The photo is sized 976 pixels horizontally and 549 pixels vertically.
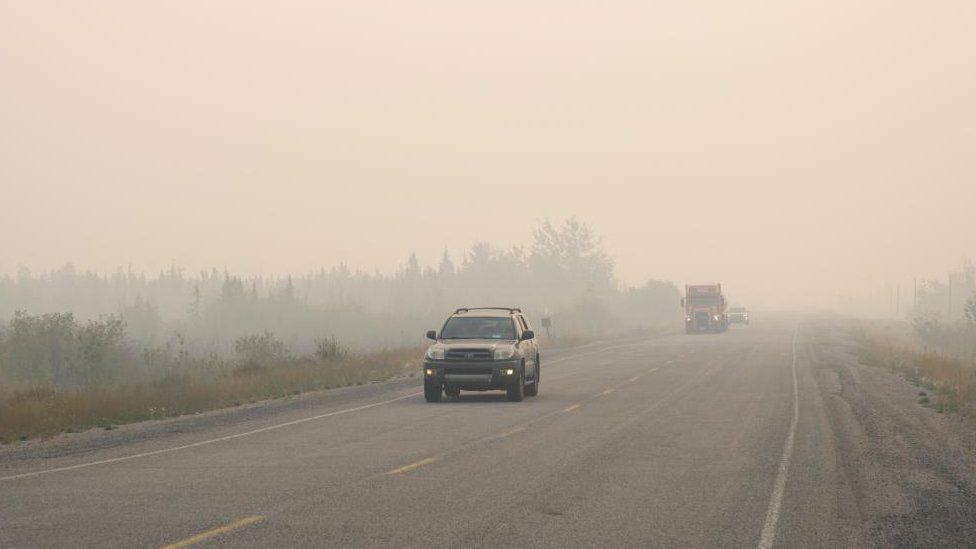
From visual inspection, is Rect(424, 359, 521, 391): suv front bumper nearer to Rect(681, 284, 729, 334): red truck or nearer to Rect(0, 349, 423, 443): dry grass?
Rect(0, 349, 423, 443): dry grass

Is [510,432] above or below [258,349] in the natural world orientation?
below

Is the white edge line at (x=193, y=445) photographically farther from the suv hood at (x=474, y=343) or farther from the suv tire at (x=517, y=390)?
the suv tire at (x=517, y=390)

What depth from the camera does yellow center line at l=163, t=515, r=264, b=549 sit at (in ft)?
27.4

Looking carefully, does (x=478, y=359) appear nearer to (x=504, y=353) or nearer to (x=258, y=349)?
(x=504, y=353)

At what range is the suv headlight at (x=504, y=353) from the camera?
76.6 ft

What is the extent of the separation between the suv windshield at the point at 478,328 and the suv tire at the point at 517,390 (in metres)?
0.95

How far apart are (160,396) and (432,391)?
19.3ft

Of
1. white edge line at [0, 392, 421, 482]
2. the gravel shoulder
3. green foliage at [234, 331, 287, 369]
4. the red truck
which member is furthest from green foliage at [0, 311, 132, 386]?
the red truck

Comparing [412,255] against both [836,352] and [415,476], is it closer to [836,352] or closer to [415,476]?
[836,352]

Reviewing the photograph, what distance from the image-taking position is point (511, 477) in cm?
1229

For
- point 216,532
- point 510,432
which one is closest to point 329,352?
point 510,432

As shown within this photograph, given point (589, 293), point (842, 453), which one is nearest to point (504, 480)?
point (842, 453)

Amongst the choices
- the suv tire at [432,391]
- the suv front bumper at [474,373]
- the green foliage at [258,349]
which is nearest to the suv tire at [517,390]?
the suv front bumper at [474,373]

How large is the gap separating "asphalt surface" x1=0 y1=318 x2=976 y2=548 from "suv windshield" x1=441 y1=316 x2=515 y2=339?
166 cm
